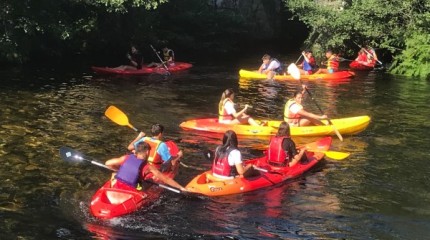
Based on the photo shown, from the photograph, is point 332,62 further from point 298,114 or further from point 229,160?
point 229,160

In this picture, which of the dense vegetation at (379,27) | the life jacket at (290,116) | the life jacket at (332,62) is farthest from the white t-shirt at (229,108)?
the dense vegetation at (379,27)

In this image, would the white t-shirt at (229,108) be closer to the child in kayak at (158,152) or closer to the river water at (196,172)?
the river water at (196,172)

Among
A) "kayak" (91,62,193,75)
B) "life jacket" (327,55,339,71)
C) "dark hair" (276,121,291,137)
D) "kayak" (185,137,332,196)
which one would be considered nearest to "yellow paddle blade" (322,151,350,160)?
"kayak" (185,137,332,196)

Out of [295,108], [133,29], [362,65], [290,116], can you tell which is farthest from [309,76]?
[133,29]

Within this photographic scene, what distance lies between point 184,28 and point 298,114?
19.1 m

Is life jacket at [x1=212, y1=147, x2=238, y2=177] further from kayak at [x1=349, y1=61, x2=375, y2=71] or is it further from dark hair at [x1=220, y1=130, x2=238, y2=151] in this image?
kayak at [x1=349, y1=61, x2=375, y2=71]

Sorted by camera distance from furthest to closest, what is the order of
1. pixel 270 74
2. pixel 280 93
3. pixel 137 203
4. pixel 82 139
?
pixel 270 74, pixel 280 93, pixel 82 139, pixel 137 203

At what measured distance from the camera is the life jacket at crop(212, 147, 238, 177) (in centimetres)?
880

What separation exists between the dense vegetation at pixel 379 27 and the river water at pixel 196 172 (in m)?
4.83

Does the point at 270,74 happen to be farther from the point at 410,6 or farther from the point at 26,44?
the point at 26,44

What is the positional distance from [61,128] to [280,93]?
8.46 m

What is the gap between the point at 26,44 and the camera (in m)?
21.1

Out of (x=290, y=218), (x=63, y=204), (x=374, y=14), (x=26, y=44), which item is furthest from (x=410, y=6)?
(x=63, y=204)

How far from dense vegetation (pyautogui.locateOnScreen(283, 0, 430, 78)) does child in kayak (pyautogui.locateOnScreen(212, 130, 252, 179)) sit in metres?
15.5
